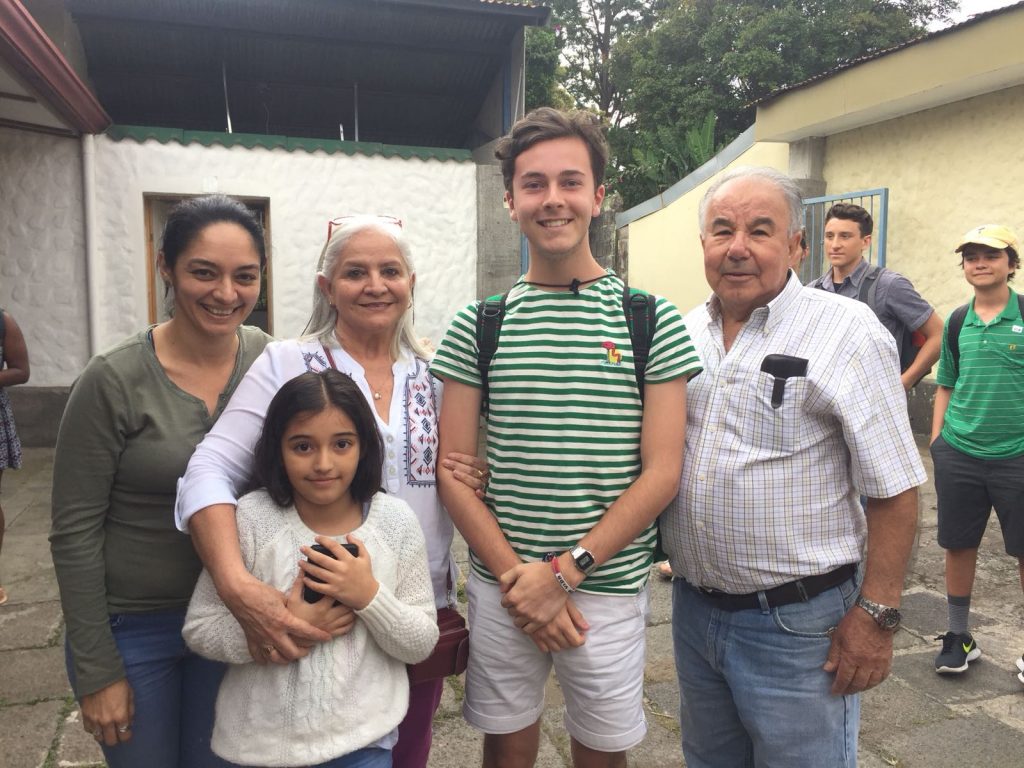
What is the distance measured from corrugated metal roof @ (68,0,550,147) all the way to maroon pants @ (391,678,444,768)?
292 inches

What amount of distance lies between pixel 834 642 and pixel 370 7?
7.87 m

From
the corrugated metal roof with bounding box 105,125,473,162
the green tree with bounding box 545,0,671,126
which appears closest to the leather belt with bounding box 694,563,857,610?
the corrugated metal roof with bounding box 105,125,473,162

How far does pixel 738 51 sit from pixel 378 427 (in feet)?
68.4

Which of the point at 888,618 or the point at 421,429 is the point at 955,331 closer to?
the point at 888,618

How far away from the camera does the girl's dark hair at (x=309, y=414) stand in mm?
1665

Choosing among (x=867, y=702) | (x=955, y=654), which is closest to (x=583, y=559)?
(x=867, y=702)

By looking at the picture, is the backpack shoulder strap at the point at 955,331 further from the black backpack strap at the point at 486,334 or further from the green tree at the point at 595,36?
the green tree at the point at 595,36

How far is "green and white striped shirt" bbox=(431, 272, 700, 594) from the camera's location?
1.81 metres

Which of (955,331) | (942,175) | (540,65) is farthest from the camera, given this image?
(540,65)

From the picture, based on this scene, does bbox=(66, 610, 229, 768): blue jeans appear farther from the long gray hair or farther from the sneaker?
the sneaker

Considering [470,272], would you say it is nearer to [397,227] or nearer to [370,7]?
[370,7]

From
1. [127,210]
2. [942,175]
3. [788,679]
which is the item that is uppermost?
[942,175]

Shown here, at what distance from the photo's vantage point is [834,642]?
1753 mm

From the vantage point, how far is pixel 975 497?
11.2 ft
